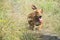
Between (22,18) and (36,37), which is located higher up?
(22,18)

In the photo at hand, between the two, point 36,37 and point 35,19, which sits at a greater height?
point 35,19

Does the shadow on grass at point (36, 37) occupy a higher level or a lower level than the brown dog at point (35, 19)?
lower

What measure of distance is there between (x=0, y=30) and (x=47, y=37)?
30 centimetres

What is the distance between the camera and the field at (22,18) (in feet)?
4.94

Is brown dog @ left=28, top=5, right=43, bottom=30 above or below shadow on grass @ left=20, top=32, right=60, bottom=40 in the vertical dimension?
above

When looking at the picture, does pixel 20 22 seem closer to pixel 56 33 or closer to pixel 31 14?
pixel 31 14

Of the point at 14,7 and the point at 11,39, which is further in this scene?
the point at 14,7

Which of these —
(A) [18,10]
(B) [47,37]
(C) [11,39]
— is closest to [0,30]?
(C) [11,39]

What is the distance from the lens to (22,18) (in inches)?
61.8

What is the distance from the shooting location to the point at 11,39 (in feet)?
4.89

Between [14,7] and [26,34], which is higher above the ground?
[14,7]

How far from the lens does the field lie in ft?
4.94

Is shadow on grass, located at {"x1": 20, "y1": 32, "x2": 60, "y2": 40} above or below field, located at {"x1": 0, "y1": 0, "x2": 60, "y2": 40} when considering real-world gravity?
below

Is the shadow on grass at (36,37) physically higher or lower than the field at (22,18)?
lower
